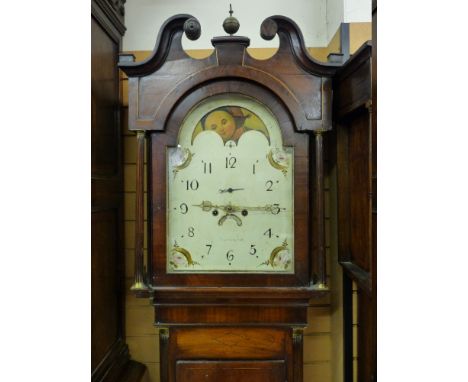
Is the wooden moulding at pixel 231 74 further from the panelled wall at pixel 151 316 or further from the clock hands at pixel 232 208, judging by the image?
the panelled wall at pixel 151 316

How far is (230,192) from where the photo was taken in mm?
1268

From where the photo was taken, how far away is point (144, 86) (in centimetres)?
124

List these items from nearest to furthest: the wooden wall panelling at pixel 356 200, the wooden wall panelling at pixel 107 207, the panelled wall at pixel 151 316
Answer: the wooden wall panelling at pixel 356 200 < the wooden wall panelling at pixel 107 207 < the panelled wall at pixel 151 316

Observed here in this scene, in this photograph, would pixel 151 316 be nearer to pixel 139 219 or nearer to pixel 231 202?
pixel 139 219

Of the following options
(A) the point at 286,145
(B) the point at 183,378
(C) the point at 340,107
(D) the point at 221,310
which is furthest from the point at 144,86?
(B) the point at 183,378

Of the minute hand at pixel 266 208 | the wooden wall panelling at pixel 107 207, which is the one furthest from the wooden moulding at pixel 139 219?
the minute hand at pixel 266 208

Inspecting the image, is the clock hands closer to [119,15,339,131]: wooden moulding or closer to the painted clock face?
the painted clock face

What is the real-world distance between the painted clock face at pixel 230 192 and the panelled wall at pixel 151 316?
40 cm

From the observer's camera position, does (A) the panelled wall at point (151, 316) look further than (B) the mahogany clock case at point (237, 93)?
Yes

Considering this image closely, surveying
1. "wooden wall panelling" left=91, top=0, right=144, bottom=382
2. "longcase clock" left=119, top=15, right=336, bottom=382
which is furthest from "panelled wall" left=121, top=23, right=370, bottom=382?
"longcase clock" left=119, top=15, right=336, bottom=382

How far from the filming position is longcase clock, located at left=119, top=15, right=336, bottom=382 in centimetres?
123

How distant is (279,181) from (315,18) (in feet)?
2.67

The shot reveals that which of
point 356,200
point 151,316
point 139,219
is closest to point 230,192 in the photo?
point 139,219

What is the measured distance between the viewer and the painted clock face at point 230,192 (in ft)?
4.13
